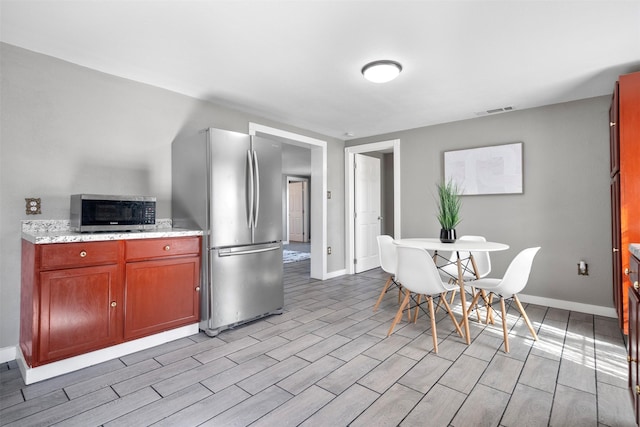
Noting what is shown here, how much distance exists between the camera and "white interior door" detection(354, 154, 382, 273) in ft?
17.8

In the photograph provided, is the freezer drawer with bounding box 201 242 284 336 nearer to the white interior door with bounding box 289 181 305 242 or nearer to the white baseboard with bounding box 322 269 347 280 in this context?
the white baseboard with bounding box 322 269 347 280

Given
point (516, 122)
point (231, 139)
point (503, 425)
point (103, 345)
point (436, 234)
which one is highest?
point (516, 122)

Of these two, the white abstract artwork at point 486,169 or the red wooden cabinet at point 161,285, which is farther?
the white abstract artwork at point 486,169

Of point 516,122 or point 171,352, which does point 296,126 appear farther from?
point 171,352

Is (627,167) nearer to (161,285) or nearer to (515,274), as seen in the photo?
(515,274)

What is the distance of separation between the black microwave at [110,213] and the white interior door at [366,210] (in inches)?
137

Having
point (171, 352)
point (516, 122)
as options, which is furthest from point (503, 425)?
point (516, 122)

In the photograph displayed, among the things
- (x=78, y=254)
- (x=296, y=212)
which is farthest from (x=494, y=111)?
(x=296, y=212)

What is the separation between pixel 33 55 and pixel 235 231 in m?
2.00

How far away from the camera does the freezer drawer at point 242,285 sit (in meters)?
2.73

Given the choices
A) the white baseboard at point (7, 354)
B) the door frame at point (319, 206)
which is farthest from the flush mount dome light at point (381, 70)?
the white baseboard at point (7, 354)

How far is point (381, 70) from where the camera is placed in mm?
2564

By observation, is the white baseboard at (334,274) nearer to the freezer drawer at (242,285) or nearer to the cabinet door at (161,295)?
the freezer drawer at (242,285)

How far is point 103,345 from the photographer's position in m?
2.21
